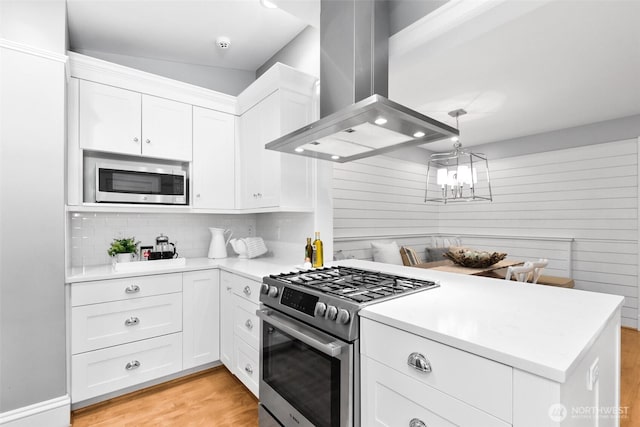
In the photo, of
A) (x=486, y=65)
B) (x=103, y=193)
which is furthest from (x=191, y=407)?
(x=486, y=65)

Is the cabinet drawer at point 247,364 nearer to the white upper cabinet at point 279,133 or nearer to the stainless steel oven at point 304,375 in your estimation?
the stainless steel oven at point 304,375

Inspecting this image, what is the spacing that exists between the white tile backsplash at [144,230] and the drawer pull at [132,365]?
2.99 feet

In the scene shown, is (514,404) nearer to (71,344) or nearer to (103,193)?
(71,344)

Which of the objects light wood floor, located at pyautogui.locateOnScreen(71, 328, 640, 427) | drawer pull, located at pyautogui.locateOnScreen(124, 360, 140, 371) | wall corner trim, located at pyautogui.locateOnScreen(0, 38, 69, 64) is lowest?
light wood floor, located at pyautogui.locateOnScreen(71, 328, 640, 427)

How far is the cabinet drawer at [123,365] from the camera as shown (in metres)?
2.02

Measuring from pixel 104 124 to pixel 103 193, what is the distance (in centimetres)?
51

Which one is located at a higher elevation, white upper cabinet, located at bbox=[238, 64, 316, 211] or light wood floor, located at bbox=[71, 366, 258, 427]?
white upper cabinet, located at bbox=[238, 64, 316, 211]

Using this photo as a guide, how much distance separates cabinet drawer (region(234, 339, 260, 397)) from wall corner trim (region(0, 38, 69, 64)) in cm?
217

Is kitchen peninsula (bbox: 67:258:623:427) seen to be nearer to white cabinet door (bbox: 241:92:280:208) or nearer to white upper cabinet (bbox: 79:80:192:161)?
white cabinet door (bbox: 241:92:280:208)

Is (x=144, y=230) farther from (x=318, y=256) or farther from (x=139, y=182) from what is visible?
(x=318, y=256)

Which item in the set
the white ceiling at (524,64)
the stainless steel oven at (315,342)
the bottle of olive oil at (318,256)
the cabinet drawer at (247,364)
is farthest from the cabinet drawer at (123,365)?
the white ceiling at (524,64)

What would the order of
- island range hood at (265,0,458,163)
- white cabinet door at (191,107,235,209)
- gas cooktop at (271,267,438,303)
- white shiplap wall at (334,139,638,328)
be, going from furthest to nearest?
white shiplap wall at (334,139,638,328)
white cabinet door at (191,107,235,209)
island range hood at (265,0,458,163)
gas cooktop at (271,267,438,303)

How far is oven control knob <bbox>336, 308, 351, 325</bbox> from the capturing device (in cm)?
124

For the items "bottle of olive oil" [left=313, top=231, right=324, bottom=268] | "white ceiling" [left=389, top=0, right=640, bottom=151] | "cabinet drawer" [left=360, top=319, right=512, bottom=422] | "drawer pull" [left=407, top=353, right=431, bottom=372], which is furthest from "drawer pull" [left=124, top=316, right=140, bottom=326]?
"white ceiling" [left=389, top=0, right=640, bottom=151]
